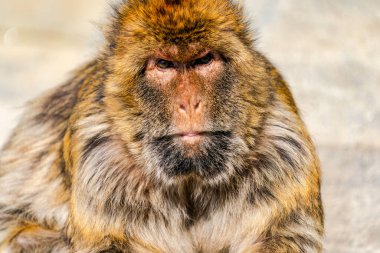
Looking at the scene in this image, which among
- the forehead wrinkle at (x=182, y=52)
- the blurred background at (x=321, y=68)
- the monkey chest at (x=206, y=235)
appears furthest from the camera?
the blurred background at (x=321, y=68)

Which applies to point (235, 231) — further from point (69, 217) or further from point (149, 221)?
point (69, 217)

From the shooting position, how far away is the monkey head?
563cm

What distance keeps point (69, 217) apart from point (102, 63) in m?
1.06

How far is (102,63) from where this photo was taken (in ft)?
21.0

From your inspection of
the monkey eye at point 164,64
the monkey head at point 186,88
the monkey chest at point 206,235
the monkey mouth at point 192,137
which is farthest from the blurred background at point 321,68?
the monkey mouth at point 192,137

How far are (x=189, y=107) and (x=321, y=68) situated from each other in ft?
18.5

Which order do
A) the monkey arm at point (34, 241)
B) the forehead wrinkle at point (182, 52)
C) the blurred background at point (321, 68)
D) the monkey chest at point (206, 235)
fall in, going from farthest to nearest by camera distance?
1. the blurred background at point (321, 68)
2. the monkey arm at point (34, 241)
3. the monkey chest at point (206, 235)
4. the forehead wrinkle at point (182, 52)

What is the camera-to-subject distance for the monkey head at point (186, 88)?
5629 mm

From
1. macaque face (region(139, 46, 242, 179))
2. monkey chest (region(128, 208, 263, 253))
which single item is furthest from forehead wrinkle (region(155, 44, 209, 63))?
monkey chest (region(128, 208, 263, 253))

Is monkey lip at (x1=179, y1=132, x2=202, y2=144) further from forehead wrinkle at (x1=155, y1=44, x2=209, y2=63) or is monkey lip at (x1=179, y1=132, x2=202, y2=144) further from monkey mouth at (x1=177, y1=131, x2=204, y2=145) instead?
forehead wrinkle at (x1=155, y1=44, x2=209, y2=63)

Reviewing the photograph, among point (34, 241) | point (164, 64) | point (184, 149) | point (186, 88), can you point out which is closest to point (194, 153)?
point (184, 149)

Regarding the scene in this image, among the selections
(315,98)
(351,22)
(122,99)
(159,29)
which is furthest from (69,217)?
(351,22)

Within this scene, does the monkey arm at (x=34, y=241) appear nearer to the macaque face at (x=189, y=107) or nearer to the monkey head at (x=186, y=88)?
the monkey head at (x=186, y=88)

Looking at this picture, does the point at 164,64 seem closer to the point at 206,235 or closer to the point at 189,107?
the point at 189,107
